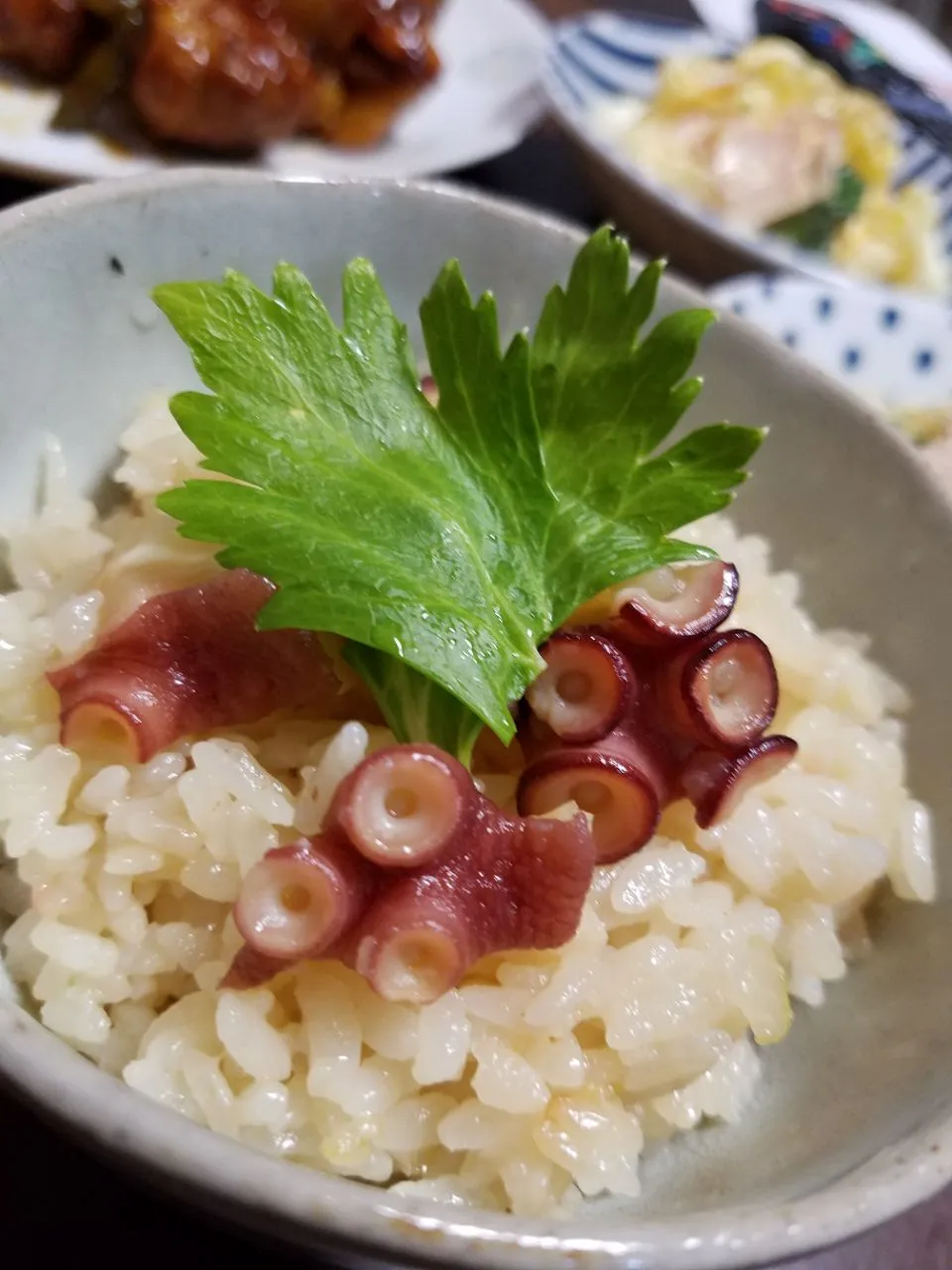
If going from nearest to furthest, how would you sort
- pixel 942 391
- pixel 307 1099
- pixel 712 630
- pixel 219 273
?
pixel 307 1099
pixel 712 630
pixel 219 273
pixel 942 391

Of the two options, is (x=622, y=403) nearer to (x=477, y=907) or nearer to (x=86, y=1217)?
(x=477, y=907)

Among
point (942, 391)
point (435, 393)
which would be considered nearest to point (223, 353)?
point (435, 393)

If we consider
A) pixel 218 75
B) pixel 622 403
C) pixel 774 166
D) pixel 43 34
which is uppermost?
pixel 622 403

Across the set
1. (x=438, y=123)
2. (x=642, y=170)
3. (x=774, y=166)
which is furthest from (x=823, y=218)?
(x=438, y=123)

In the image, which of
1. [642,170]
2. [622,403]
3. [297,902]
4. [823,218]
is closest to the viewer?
[297,902]

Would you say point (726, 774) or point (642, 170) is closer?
point (726, 774)

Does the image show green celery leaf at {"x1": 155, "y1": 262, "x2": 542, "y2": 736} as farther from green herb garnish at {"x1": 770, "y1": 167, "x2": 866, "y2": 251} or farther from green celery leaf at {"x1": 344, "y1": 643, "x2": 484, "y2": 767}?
A: green herb garnish at {"x1": 770, "y1": 167, "x2": 866, "y2": 251}

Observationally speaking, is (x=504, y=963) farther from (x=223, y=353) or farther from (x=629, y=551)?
(x=223, y=353)
